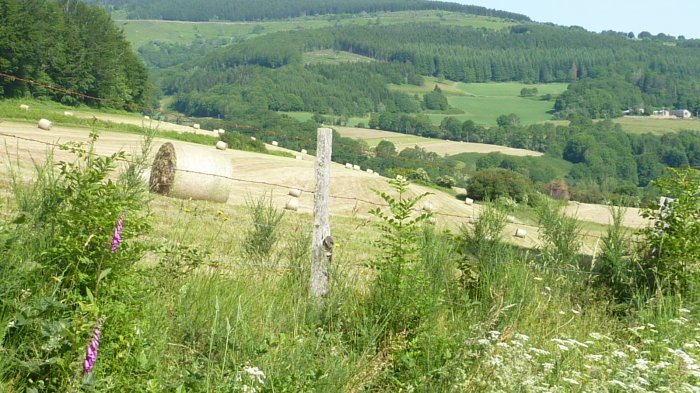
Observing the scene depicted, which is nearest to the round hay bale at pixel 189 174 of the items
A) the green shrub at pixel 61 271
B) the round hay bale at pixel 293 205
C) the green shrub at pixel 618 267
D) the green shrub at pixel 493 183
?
the round hay bale at pixel 293 205

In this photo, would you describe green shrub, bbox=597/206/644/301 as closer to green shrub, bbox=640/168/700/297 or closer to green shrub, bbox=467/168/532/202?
green shrub, bbox=640/168/700/297

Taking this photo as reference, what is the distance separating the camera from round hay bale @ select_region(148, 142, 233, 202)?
73.5 feet

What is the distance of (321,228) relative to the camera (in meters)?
7.90

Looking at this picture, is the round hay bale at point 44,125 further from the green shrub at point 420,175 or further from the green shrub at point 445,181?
the green shrub at point 445,181

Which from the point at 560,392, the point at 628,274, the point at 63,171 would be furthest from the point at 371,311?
the point at 628,274

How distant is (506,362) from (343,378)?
1242mm

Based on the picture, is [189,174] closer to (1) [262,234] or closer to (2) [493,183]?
(1) [262,234]

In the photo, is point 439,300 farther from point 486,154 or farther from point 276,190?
point 486,154

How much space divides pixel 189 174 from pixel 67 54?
148 feet

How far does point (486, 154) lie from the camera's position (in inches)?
4673

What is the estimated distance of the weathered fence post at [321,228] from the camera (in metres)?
7.72

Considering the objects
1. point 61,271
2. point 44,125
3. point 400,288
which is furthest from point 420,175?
point 44,125

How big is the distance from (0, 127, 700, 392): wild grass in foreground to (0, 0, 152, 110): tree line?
142 feet

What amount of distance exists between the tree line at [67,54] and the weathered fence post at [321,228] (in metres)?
43.1
